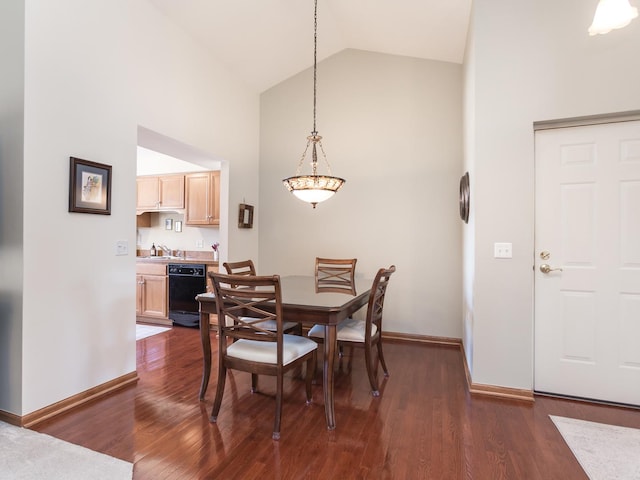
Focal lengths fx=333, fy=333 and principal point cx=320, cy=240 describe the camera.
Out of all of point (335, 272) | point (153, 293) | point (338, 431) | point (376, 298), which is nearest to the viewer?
point (338, 431)

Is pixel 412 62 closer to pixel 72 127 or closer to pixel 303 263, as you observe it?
pixel 303 263

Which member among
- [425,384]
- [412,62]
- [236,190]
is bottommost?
[425,384]

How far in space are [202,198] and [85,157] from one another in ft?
7.79

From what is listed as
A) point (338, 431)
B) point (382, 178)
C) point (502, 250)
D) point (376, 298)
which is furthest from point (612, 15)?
point (382, 178)

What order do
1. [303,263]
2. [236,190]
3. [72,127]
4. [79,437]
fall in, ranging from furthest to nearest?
[303,263], [236,190], [72,127], [79,437]

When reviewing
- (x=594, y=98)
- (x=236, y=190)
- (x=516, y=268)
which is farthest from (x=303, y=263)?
(x=594, y=98)

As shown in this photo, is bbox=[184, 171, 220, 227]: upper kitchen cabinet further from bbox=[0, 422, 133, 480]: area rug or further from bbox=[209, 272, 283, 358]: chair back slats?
bbox=[0, 422, 133, 480]: area rug

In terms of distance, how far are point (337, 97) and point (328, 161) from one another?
0.85 meters

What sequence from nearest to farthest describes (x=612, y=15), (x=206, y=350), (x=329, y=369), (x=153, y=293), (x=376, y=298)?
(x=612, y=15) < (x=329, y=369) < (x=206, y=350) < (x=376, y=298) < (x=153, y=293)

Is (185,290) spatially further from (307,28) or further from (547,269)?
(547,269)

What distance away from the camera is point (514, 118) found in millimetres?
2582

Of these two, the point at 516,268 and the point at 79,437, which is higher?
the point at 516,268

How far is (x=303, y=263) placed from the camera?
460cm

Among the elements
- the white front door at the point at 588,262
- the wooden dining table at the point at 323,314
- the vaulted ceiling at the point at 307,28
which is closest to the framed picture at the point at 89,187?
the wooden dining table at the point at 323,314
